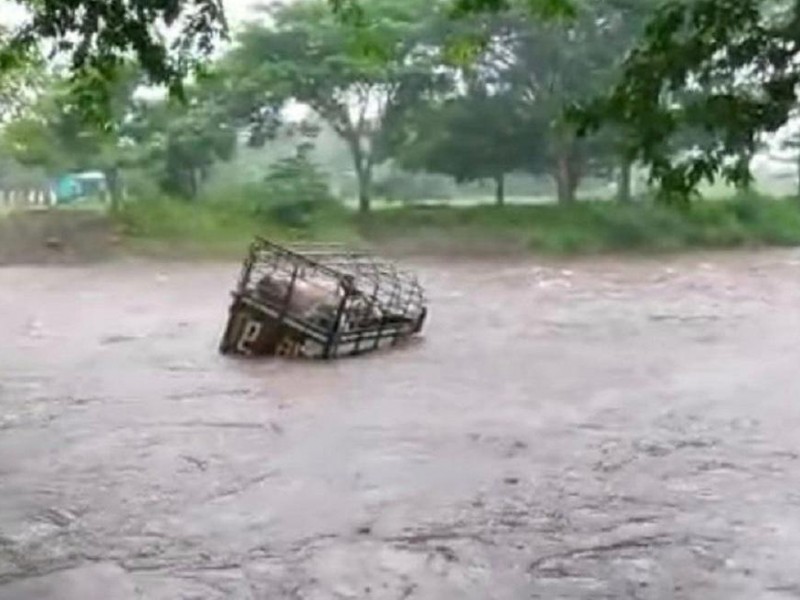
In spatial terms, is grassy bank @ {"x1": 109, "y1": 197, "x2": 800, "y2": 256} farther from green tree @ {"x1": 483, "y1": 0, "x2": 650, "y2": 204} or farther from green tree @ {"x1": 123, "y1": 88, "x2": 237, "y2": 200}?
green tree @ {"x1": 483, "y1": 0, "x2": 650, "y2": 204}

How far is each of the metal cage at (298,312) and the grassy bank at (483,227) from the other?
8.29 metres

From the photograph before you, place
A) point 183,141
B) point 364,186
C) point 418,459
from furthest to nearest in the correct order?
point 364,186, point 183,141, point 418,459

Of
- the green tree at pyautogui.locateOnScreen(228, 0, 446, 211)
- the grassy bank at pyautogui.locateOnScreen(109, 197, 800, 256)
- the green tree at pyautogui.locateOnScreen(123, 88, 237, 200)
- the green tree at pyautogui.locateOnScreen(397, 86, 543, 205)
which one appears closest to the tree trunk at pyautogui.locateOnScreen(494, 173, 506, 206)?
the grassy bank at pyautogui.locateOnScreen(109, 197, 800, 256)

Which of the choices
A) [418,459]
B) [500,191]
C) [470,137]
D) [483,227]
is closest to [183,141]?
[470,137]

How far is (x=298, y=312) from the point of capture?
1224 centimetres

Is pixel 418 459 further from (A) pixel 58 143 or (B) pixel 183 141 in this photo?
(B) pixel 183 141

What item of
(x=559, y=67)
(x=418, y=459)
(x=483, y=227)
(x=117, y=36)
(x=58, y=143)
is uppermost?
(x=559, y=67)

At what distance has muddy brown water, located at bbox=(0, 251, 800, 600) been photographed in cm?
593

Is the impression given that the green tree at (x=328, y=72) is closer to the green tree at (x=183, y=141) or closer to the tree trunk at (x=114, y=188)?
the green tree at (x=183, y=141)

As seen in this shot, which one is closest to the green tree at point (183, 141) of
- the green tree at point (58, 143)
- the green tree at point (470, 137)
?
the green tree at point (58, 143)

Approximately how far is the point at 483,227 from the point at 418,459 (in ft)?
45.8

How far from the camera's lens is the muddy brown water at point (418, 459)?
19.4 ft

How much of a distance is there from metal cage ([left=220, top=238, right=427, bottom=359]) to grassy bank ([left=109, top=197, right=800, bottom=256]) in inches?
326

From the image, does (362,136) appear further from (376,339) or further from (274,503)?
(274,503)
